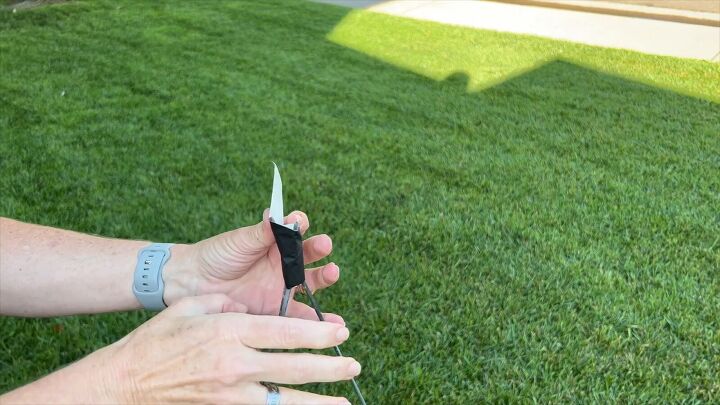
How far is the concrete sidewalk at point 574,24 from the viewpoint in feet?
17.9

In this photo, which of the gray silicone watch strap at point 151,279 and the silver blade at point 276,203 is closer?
the silver blade at point 276,203

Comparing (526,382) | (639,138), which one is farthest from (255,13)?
(526,382)

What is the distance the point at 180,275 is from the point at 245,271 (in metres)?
0.17

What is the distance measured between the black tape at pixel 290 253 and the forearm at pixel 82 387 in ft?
1.10

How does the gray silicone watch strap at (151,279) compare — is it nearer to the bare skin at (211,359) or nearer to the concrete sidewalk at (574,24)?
the bare skin at (211,359)

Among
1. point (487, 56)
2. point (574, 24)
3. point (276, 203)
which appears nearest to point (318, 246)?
point (276, 203)

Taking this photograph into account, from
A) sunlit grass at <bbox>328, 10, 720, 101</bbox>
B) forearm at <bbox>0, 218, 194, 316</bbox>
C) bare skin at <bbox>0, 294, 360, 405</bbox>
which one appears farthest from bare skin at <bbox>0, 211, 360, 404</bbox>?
sunlit grass at <bbox>328, 10, 720, 101</bbox>

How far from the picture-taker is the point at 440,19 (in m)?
6.62

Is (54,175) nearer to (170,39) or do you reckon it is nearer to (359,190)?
(359,190)

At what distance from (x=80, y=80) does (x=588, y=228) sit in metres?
3.52

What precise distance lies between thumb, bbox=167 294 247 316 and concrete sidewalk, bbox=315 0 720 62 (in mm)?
4907

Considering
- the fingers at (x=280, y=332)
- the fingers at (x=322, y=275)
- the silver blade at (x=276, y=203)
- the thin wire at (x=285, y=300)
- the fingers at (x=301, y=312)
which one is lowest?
the fingers at (x=301, y=312)

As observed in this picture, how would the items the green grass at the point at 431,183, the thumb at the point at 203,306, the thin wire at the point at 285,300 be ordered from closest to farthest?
the thumb at the point at 203,306, the thin wire at the point at 285,300, the green grass at the point at 431,183

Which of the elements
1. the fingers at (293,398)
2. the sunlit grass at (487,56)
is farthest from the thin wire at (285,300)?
the sunlit grass at (487,56)
